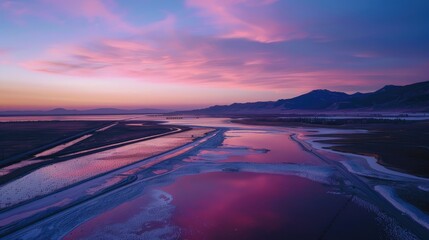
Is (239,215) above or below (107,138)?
above

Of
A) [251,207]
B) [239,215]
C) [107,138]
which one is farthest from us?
[107,138]

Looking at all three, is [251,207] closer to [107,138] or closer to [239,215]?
[239,215]

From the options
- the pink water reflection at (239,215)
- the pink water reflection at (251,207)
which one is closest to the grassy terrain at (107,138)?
the pink water reflection at (251,207)

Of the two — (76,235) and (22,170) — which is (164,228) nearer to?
(76,235)

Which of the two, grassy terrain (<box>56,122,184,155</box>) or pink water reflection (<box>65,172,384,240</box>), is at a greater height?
pink water reflection (<box>65,172,384,240</box>)

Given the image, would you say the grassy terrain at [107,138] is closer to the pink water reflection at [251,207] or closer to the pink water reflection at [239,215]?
the pink water reflection at [251,207]

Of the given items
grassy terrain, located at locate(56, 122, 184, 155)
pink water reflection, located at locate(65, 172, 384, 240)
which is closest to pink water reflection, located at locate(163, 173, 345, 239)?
pink water reflection, located at locate(65, 172, 384, 240)

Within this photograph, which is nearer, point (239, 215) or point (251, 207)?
point (239, 215)

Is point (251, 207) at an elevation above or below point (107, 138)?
above

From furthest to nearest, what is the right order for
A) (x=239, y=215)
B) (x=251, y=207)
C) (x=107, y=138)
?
1. (x=107, y=138)
2. (x=251, y=207)
3. (x=239, y=215)

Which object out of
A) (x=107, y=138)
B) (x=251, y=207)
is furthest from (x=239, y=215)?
(x=107, y=138)

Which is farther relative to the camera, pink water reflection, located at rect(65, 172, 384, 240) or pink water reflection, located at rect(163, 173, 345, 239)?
pink water reflection, located at rect(163, 173, 345, 239)

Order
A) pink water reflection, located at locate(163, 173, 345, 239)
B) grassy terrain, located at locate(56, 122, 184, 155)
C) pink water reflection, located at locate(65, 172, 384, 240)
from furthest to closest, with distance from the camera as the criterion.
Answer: grassy terrain, located at locate(56, 122, 184, 155), pink water reflection, located at locate(163, 173, 345, 239), pink water reflection, located at locate(65, 172, 384, 240)

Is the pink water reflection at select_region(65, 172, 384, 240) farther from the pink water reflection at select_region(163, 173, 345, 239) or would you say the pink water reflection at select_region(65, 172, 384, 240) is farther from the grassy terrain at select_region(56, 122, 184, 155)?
the grassy terrain at select_region(56, 122, 184, 155)
